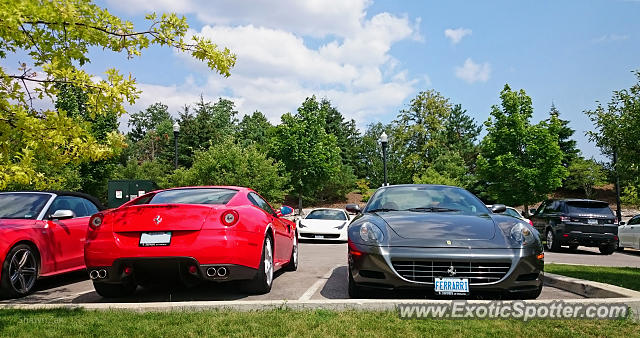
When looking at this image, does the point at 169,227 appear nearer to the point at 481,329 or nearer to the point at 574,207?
the point at 481,329

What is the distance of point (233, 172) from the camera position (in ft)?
99.0

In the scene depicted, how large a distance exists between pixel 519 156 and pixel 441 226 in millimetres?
29658

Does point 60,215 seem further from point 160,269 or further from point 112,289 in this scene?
point 160,269

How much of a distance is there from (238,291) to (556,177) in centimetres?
2985

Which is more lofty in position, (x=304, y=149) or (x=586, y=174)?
(x=304, y=149)

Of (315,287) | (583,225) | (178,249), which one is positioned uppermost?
(178,249)

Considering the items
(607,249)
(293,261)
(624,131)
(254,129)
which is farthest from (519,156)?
(254,129)

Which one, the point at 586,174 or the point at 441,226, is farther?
the point at 586,174

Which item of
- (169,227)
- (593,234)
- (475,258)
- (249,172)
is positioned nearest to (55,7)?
(169,227)

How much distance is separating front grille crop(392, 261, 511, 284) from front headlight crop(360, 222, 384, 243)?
17.7 inches

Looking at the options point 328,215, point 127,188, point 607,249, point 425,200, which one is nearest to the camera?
point 425,200

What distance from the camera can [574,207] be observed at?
17031 mm

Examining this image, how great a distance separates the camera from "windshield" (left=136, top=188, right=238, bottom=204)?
21.5 ft

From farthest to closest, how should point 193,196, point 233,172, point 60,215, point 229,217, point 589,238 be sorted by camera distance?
point 233,172 < point 589,238 < point 60,215 < point 193,196 < point 229,217
